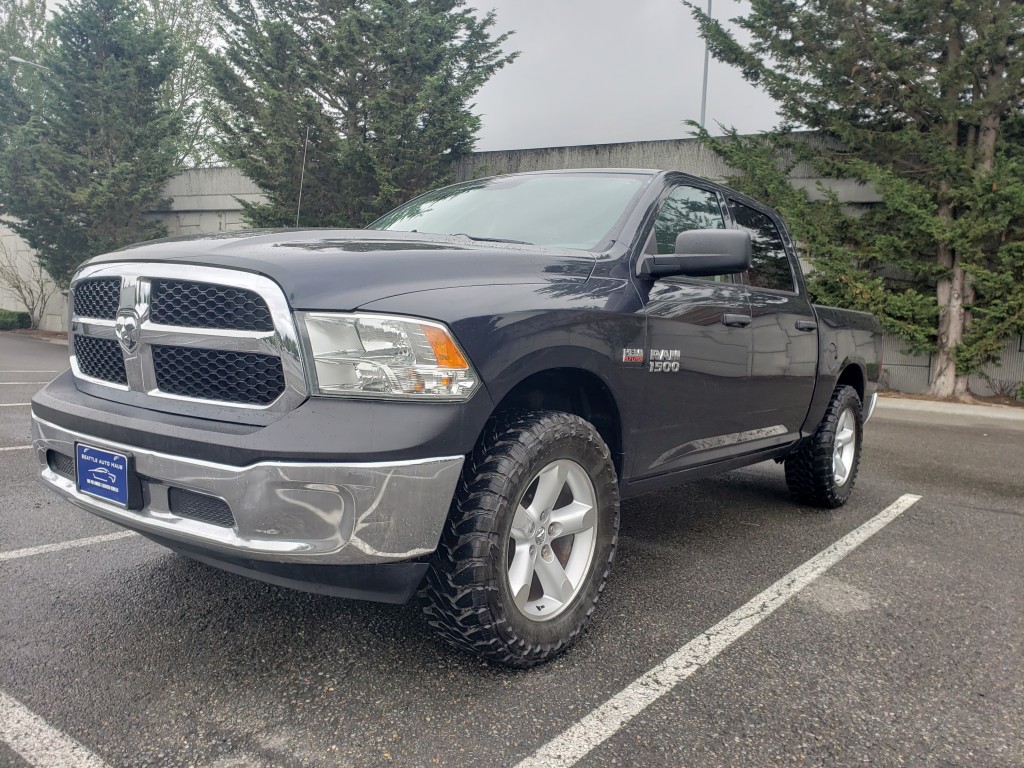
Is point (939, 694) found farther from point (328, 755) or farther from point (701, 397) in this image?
point (328, 755)

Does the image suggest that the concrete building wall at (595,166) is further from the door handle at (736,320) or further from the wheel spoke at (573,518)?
the wheel spoke at (573,518)

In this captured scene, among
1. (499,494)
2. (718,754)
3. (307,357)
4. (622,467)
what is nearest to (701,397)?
(622,467)

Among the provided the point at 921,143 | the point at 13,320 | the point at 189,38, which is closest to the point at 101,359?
the point at 921,143

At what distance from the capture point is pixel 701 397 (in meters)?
3.25

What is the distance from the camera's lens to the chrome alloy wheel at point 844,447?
4742 mm

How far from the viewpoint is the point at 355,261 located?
2.25 metres

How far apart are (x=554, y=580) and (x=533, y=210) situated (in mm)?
1611

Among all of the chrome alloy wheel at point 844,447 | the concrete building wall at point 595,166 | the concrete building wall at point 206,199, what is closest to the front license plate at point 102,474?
the chrome alloy wheel at point 844,447

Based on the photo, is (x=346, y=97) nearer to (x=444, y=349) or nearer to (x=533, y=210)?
(x=533, y=210)

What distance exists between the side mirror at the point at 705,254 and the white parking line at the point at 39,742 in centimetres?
227

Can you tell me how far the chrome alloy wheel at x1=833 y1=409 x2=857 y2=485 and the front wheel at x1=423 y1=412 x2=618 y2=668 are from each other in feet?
8.43

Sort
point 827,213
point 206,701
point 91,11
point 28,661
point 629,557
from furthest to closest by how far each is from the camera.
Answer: point 91,11, point 827,213, point 629,557, point 28,661, point 206,701

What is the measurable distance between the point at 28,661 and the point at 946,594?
3422mm

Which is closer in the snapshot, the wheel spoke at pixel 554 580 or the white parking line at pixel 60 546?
the wheel spoke at pixel 554 580
